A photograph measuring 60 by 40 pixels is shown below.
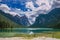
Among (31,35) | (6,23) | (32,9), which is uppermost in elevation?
(32,9)

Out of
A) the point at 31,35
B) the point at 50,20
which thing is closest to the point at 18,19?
the point at 31,35

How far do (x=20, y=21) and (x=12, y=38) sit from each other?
0.24 m

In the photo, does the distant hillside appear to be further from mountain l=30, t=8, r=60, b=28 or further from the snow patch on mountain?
mountain l=30, t=8, r=60, b=28

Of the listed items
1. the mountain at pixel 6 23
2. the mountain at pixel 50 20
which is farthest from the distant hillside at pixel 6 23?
the mountain at pixel 50 20

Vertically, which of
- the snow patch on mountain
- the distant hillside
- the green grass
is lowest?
the green grass

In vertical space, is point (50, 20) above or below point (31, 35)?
above

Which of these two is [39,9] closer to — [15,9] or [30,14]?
[30,14]

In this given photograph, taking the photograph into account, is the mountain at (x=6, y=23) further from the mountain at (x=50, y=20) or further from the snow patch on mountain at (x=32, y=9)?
the mountain at (x=50, y=20)

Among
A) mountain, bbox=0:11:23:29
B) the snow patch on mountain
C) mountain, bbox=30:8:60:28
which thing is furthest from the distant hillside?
mountain, bbox=30:8:60:28

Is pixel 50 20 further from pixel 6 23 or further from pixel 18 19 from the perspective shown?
pixel 6 23

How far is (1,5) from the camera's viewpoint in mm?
2463

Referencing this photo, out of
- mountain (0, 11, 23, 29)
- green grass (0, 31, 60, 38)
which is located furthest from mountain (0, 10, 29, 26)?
green grass (0, 31, 60, 38)

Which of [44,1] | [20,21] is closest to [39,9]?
[44,1]

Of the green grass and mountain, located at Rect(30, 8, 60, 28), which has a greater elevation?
mountain, located at Rect(30, 8, 60, 28)
